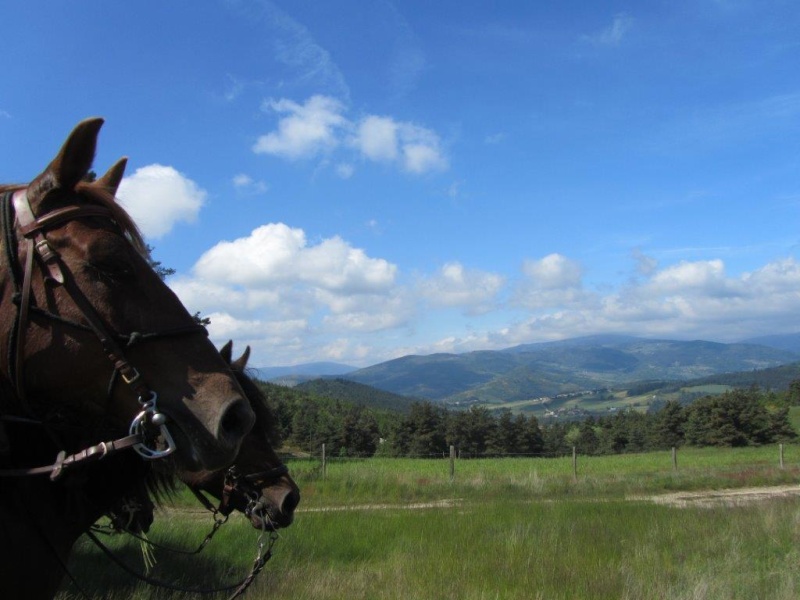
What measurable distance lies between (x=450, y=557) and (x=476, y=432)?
46.3 meters

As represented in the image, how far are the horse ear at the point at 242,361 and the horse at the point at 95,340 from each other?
10.1ft

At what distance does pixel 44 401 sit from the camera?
6.53ft

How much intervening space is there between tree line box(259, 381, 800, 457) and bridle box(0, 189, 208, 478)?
122 ft

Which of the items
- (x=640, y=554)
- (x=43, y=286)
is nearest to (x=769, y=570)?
(x=640, y=554)

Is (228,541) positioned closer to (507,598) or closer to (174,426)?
(507,598)

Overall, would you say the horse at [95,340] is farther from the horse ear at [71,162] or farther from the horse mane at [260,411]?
the horse mane at [260,411]

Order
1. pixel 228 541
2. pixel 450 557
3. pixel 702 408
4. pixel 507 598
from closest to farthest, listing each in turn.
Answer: pixel 507 598 < pixel 450 557 < pixel 228 541 < pixel 702 408

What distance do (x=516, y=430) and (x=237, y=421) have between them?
52293 mm

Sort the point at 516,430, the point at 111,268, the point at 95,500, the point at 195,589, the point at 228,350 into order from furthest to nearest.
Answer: the point at 516,430 < the point at 228,350 < the point at 195,589 < the point at 95,500 < the point at 111,268

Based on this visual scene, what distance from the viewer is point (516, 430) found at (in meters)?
51.5

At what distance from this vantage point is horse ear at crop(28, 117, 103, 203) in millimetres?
1885

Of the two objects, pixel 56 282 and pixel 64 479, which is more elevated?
pixel 56 282

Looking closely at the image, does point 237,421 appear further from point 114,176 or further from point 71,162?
point 114,176

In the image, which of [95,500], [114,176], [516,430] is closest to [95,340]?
[114,176]
